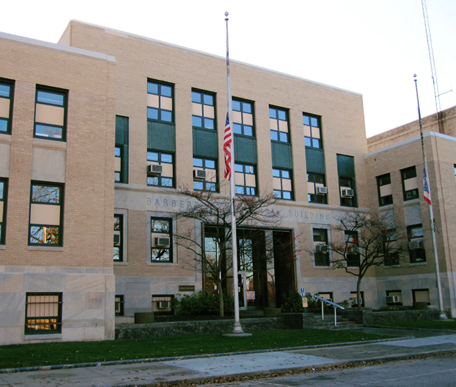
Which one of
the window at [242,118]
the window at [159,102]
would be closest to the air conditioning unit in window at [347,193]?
the window at [242,118]

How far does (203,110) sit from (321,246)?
11.4 meters

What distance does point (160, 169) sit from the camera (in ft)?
89.3

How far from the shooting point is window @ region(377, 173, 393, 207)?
3506 centimetres

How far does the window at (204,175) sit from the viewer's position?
2872cm

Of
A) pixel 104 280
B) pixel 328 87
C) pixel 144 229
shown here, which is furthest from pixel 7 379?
pixel 328 87

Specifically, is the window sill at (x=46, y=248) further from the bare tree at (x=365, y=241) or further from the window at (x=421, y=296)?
the window at (x=421, y=296)

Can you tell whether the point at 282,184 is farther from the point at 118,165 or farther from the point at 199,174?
the point at 118,165

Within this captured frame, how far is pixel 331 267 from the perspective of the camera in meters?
32.5

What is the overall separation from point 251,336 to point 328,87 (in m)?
22.7

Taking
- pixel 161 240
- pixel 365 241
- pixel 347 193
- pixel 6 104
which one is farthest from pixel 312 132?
pixel 6 104

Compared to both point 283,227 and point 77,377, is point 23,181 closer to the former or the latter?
point 77,377

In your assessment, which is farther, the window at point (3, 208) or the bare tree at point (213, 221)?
the bare tree at point (213, 221)

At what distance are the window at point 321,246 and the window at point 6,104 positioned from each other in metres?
20.5

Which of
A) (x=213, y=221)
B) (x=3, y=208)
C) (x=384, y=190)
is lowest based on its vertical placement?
(x=3, y=208)
